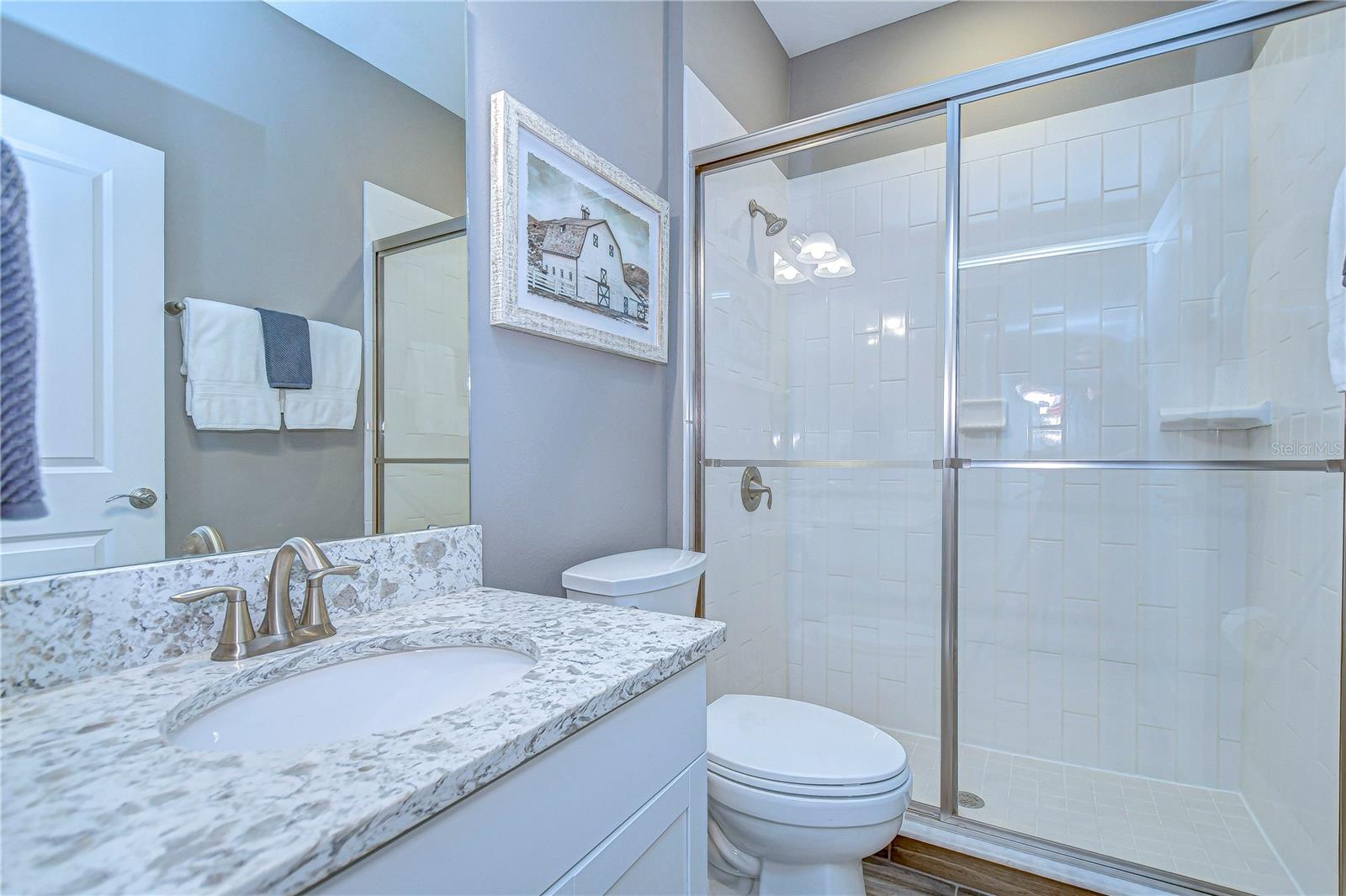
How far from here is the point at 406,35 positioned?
1133 mm

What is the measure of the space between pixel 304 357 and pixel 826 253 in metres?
1.66

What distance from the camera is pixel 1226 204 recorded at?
5.57 feet

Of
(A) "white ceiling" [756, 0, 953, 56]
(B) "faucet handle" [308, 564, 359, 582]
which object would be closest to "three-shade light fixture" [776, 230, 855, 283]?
(A) "white ceiling" [756, 0, 953, 56]

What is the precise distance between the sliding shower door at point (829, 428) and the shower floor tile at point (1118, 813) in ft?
0.62

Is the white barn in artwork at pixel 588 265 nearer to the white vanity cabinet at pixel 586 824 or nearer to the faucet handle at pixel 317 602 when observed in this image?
the faucet handle at pixel 317 602

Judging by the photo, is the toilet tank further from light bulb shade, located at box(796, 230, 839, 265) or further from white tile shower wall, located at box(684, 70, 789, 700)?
light bulb shade, located at box(796, 230, 839, 265)

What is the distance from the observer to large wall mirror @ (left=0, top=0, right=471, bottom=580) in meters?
0.71

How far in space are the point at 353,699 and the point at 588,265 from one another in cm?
110

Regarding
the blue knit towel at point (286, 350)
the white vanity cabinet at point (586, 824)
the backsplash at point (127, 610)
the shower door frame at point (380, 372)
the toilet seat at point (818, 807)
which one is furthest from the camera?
the toilet seat at point (818, 807)

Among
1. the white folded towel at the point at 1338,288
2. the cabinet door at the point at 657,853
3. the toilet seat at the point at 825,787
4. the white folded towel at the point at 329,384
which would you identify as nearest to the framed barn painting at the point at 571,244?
the white folded towel at the point at 329,384

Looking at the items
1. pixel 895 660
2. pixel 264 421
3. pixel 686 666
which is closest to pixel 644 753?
pixel 686 666

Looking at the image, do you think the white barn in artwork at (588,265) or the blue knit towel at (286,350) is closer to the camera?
the blue knit towel at (286,350)

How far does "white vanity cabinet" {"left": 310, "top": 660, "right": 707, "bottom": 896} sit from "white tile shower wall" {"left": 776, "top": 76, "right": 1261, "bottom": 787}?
4.23ft

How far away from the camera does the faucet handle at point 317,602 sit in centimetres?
86
